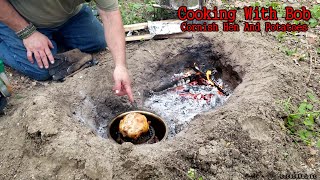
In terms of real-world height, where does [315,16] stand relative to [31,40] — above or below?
below

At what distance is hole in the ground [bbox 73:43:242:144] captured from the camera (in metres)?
3.84

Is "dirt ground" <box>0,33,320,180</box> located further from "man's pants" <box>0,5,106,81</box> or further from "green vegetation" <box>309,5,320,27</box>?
"green vegetation" <box>309,5,320,27</box>

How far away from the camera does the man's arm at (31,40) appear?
366 cm

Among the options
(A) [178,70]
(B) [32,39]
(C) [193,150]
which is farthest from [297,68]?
(B) [32,39]

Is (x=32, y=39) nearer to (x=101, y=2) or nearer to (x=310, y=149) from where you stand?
(x=101, y=2)

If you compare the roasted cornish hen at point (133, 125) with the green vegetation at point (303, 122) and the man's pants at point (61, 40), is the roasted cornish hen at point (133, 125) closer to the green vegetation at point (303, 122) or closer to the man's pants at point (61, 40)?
the man's pants at point (61, 40)

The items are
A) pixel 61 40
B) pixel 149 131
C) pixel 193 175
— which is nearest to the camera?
pixel 193 175

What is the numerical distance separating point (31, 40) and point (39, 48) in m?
0.12

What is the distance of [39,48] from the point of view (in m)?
3.79

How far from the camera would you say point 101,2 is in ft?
12.0

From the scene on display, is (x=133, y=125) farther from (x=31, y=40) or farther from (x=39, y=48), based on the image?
(x=31, y=40)
